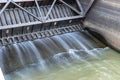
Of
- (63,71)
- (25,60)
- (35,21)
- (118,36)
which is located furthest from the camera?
(35,21)

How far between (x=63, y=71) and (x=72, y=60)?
59 centimetres

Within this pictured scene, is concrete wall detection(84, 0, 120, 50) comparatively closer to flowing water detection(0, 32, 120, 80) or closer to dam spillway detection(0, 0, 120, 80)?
dam spillway detection(0, 0, 120, 80)

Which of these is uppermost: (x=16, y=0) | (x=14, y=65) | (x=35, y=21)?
(x=16, y=0)

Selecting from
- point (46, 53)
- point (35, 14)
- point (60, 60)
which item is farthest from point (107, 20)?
point (35, 14)

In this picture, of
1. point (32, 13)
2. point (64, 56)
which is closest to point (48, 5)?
point (32, 13)

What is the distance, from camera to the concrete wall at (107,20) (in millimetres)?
6172

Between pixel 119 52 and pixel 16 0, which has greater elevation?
pixel 16 0

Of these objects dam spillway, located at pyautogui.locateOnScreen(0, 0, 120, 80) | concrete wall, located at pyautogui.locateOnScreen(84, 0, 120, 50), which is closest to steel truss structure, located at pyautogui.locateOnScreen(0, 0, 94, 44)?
dam spillway, located at pyautogui.locateOnScreen(0, 0, 120, 80)

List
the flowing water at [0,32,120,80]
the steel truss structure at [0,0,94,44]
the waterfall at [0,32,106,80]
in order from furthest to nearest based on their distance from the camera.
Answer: the steel truss structure at [0,0,94,44] → the waterfall at [0,32,106,80] → the flowing water at [0,32,120,80]

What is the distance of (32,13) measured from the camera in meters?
6.73

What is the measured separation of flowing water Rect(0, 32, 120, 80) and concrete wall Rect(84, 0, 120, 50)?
0.36 metres

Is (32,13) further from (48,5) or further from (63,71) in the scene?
(63,71)

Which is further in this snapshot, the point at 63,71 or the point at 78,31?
the point at 78,31

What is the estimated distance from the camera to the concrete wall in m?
6.17
